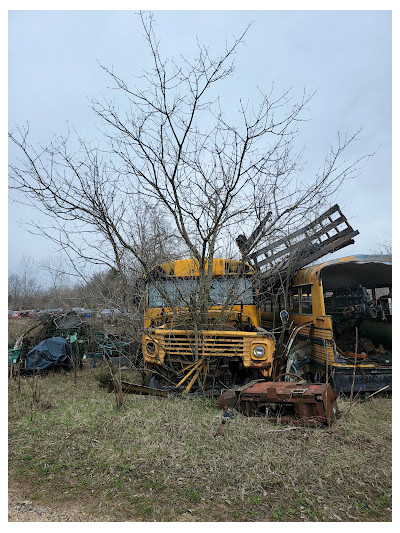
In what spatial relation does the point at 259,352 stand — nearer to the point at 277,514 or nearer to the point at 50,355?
the point at 277,514

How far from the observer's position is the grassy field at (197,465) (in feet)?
10.1

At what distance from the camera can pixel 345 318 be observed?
839 centimetres

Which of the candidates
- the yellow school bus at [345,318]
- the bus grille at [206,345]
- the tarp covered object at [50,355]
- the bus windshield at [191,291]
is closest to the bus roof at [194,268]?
the bus windshield at [191,291]

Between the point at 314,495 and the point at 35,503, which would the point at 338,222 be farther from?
the point at 35,503

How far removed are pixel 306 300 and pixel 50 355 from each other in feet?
20.4

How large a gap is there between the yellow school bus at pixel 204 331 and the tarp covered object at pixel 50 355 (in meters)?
3.71

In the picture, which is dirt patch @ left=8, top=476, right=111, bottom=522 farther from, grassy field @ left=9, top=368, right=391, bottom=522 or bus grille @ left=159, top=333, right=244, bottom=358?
bus grille @ left=159, top=333, right=244, bottom=358

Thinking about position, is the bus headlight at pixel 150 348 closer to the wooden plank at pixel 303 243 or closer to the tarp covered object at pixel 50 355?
the wooden plank at pixel 303 243

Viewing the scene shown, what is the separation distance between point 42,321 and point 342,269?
795 cm

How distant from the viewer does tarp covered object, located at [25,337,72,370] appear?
898 centimetres

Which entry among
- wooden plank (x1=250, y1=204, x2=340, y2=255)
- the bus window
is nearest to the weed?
the bus window

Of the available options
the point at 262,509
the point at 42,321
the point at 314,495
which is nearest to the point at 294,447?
the point at 314,495

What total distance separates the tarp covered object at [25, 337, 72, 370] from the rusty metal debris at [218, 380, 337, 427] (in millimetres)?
5419

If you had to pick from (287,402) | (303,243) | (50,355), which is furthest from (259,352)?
(50,355)
